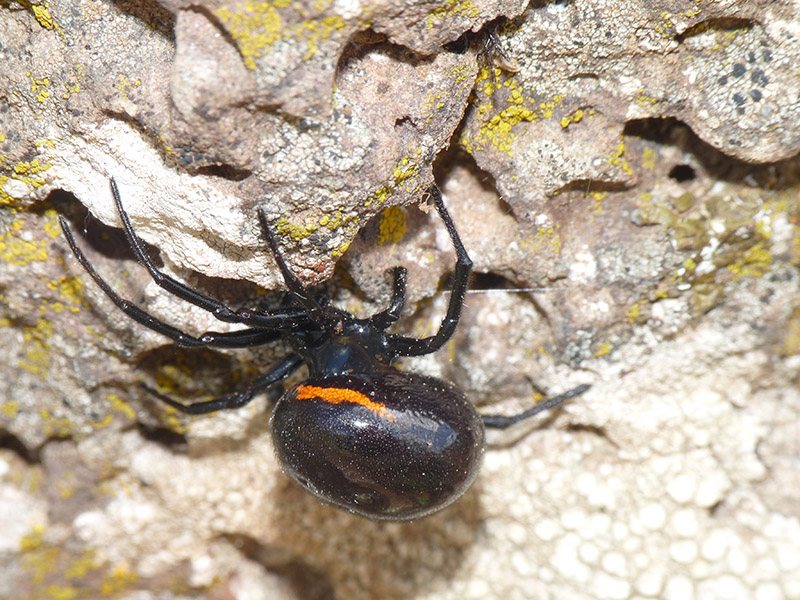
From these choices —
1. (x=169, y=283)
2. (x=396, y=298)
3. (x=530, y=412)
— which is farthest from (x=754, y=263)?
(x=169, y=283)

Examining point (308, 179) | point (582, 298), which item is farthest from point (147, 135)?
point (582, 298)

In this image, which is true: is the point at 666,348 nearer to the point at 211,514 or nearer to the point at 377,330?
the point at 377,330

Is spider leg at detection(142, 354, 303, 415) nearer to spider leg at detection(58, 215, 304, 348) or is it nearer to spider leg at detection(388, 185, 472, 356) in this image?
spider leg at detection(58, 215, 304, 348)

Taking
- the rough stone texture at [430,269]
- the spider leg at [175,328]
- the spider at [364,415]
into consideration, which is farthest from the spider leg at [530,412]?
the spider leg at [175,328]

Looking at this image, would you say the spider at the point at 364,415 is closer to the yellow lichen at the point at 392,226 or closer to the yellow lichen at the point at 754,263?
the yellow lichen at the point at 392,226

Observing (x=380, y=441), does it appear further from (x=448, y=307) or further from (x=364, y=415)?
(x=448, y=307)

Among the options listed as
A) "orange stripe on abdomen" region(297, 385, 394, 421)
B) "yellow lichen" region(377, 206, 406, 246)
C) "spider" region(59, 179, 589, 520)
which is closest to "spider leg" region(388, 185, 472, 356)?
"spider" region(59, 179, 589, 520)
